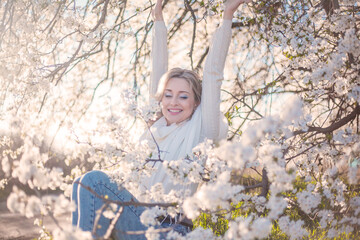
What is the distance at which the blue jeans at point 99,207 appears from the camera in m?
1.88

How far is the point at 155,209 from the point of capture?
4.79 ft

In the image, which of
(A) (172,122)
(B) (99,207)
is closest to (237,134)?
(A) (172,122)

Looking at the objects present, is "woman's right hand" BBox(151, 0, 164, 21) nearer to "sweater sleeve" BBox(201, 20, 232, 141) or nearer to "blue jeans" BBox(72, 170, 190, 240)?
"sweater sleeve" BBox(201, 20, 232, 141)

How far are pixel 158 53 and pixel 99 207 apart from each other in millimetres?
1312

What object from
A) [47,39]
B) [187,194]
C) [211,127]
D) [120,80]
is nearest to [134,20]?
[120,80]

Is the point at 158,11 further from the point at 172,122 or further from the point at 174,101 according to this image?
the point at 172,122

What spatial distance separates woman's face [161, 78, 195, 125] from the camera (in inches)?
98.3

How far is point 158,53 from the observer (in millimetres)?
2762

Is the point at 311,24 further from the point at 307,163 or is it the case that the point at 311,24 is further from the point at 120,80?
the point at 120,80

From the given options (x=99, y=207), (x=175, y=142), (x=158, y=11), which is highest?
(x=158, y=11)

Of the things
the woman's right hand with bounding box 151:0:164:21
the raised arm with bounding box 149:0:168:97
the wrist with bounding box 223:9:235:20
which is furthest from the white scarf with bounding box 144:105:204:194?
the woman's right hand with bounding box 151:0:164:21

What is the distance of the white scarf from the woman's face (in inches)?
2.2

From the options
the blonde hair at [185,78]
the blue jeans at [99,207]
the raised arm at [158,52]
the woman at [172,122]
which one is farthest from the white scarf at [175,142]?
the raised arm at [158,52]

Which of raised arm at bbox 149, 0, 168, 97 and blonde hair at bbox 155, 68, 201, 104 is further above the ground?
raised arm at bbox 149, 0, 168, 97
